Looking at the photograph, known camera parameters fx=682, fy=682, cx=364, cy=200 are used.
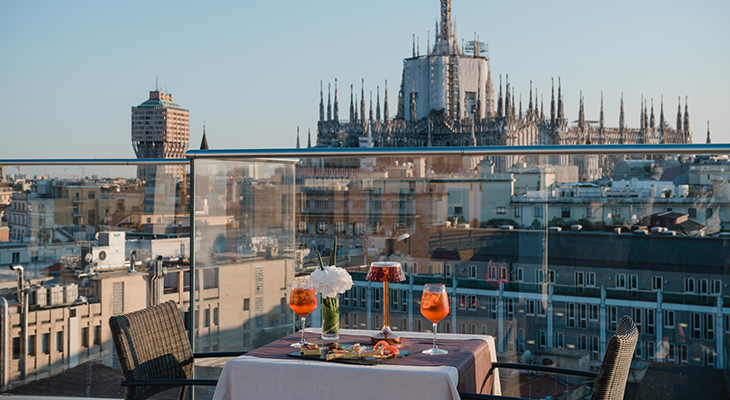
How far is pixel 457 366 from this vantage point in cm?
178

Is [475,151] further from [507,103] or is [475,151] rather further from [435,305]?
[507,103]

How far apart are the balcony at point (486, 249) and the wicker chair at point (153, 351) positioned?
469mm

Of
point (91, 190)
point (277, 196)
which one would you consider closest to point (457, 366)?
point (277, 196)

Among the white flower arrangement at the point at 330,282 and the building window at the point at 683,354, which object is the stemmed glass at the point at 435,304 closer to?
the white flower arrangement at the point at 330,282

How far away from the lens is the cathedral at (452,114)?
202 ft

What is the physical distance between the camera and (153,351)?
2.17m

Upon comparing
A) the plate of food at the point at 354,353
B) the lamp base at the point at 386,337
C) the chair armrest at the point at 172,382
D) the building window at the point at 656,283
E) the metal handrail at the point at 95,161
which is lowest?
the chair armrest at the point at 172,382

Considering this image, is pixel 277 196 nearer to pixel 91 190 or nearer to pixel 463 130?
pixel 91 190

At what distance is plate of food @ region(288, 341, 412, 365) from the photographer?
1.81 meters

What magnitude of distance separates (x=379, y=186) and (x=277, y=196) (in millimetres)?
476

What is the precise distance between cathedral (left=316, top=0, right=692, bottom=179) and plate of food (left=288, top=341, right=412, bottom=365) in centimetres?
5873

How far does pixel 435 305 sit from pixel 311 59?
217 feet

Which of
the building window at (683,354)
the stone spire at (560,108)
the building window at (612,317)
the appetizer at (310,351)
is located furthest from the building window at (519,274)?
the stone spire at (560,108)

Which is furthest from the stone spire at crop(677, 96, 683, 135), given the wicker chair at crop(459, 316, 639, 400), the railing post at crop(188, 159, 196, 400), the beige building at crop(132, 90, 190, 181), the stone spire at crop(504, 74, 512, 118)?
the wicker chair at crop(459, 316, 639, 400)
